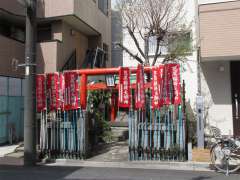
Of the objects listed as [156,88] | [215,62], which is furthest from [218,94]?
[156,88]

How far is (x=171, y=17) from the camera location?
524 inches

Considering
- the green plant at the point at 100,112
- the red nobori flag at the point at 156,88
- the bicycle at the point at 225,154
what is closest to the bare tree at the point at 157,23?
the green plant at the point at 100,112

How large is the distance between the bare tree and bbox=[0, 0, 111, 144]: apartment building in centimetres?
281

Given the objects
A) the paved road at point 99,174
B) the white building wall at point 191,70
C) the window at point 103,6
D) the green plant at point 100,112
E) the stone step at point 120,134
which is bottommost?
the paved road at point 99,174

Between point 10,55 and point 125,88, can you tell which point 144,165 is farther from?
point 10,55

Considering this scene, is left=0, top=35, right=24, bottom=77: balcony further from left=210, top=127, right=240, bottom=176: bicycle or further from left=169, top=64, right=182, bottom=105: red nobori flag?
left=210, top=127, right=240, bottom=176: bicycle

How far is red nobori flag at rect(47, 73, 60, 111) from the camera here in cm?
945

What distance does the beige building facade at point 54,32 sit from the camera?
43.0 ft

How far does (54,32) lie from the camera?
14.1m

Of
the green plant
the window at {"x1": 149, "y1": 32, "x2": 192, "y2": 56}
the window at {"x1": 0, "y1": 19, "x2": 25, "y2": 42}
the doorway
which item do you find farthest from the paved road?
the window at {"x1": 0, "y1": 19, "x2": 25, "y2": 42}

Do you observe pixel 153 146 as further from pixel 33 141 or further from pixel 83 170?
pixel 33 141

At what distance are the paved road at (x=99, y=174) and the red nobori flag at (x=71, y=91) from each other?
86.6 inches

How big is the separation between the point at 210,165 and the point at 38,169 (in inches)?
206

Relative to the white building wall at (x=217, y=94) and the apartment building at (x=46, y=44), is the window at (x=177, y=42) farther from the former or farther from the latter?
the apartment building at (x=46, y=44)
